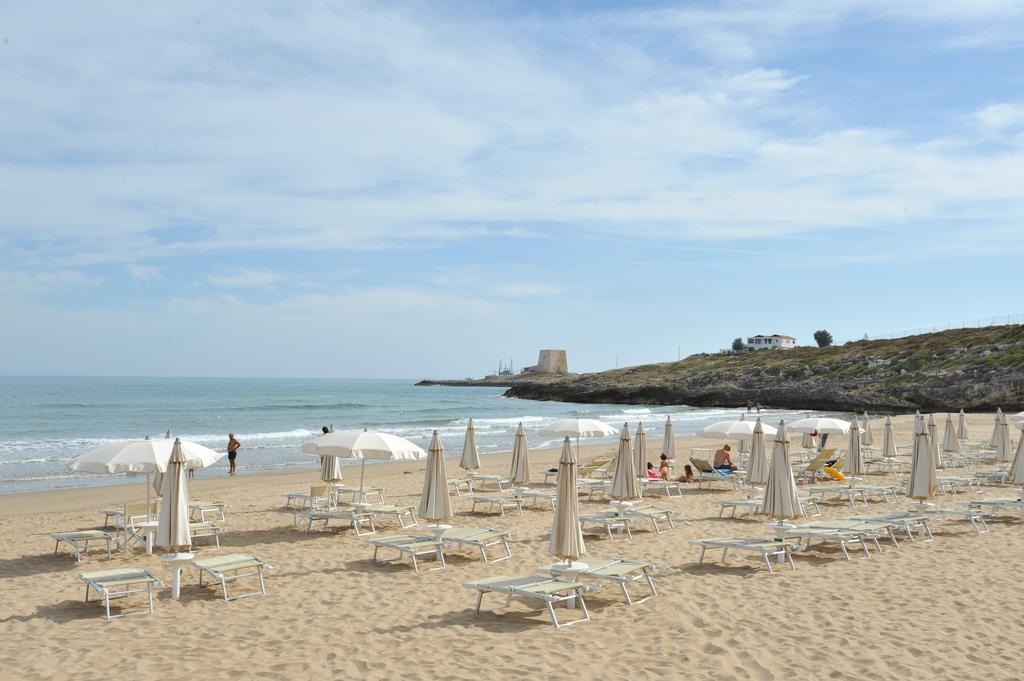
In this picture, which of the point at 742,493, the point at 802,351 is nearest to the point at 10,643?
the point at 742,493

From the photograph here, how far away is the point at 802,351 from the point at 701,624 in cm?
8119

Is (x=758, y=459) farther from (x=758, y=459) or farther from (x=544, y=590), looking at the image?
(x=544, y=590)

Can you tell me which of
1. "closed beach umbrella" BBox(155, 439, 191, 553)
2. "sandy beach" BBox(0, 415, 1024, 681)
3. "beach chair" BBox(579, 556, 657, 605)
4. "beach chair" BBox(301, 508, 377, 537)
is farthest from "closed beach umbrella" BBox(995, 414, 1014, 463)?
"closed beach umbrella" BBox(155, 439, 191, 553)

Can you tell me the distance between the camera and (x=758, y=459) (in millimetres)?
14539

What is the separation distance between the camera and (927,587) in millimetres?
8328

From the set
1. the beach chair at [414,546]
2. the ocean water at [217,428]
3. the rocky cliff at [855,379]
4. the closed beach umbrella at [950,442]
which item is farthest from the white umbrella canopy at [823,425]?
the rocky cliff at [855,379]

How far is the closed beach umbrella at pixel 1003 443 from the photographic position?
1984 cm

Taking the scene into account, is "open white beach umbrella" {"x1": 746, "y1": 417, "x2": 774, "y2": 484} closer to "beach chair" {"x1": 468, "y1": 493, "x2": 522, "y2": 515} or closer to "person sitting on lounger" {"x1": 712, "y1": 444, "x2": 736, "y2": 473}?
"person sitting on lounger" {"x1": 712, "y1": 444, "x2": 736, "y2": 473}

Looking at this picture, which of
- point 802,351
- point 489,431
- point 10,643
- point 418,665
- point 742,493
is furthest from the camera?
point 802,351

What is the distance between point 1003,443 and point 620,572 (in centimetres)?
1629

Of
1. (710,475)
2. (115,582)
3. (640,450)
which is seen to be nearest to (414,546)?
(115,582)

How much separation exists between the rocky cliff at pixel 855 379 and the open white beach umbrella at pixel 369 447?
157 ft

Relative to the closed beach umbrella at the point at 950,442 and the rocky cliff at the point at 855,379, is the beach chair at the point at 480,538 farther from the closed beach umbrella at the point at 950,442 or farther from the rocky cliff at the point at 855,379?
the rocky cliff at the point at 855,379

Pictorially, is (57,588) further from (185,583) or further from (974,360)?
(974,360)
